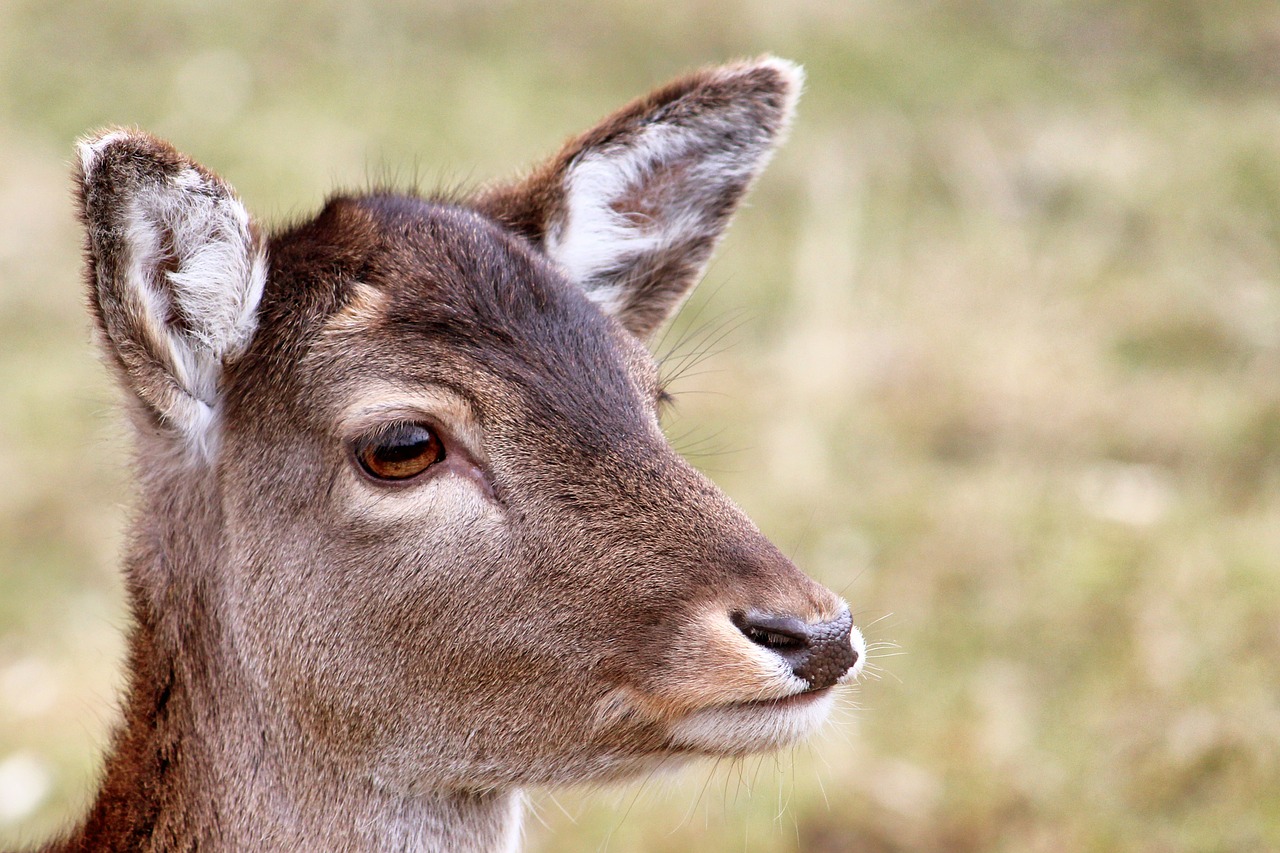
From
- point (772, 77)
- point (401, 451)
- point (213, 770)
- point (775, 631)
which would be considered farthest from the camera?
point (772, 77)

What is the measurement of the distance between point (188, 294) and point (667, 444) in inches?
44.6

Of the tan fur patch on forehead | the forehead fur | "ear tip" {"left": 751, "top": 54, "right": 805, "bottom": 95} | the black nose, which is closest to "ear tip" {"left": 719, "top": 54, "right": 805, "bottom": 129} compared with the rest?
"ear tip" {"left": 751, "top": 54, "right": 805, "bottom": 95}

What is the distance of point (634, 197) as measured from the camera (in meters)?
4.44

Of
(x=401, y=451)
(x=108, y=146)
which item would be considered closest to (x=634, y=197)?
(x=401, y=451)

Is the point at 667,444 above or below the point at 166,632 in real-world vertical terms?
above

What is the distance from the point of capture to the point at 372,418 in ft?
11.2

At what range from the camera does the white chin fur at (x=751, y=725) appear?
3.16m

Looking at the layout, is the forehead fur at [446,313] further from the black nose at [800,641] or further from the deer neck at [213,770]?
the black nose at [800,641]

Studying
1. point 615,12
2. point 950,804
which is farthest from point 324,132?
point 950,804

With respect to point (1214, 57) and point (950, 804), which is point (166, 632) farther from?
point (1214, 57)

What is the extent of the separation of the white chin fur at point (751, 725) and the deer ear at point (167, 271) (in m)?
1.34

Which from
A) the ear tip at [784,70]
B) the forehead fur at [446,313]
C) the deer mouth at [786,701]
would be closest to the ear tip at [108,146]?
the forehead fur at [446,313]

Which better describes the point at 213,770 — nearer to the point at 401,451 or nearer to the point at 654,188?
the point at 401,451

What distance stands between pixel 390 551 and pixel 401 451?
0.72 ft
